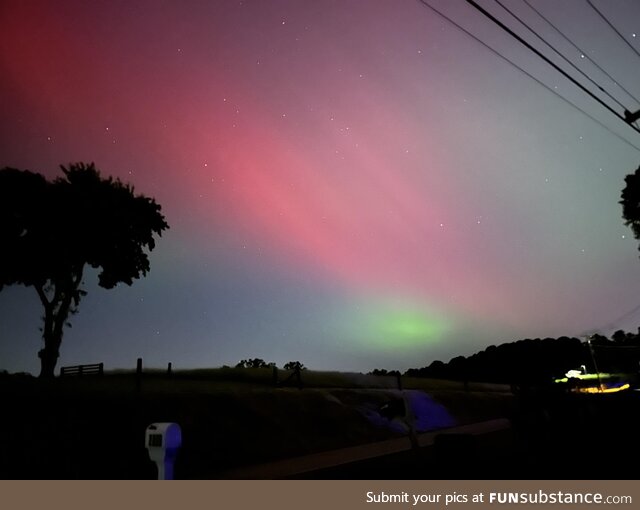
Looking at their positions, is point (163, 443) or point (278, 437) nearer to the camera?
point (163, 443)

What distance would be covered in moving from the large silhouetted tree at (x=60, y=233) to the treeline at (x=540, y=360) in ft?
174

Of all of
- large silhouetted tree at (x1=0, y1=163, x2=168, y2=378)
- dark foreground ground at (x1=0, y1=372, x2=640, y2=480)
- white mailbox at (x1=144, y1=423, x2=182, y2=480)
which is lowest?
dark foreground ground at (x1=0, y1=372, x2=640, y2=480)

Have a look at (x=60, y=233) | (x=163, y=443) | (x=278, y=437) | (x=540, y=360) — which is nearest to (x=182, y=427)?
(x=278, y=437)

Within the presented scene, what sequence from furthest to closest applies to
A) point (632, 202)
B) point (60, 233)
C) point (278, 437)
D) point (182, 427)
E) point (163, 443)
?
point (632, 202), point (60, 233), point (278, 437), point (182, 427), point (163, 443)

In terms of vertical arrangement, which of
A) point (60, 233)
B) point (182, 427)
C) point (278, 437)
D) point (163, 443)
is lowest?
point (278, 437)

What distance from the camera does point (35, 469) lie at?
25.2 ft

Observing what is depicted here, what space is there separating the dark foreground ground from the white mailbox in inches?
130

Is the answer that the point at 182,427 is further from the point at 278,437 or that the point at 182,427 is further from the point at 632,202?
the point at 632,202

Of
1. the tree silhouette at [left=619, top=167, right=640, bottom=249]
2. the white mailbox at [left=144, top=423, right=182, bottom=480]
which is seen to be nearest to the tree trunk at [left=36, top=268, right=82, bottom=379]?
the white mailbox at [left=144, top=423, right=182, bottom=480]

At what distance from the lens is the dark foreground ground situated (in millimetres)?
7867

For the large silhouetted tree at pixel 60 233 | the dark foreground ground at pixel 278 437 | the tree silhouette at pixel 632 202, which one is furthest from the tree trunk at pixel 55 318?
the tree silhouette at pixel 632 202

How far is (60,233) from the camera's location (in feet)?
80.7

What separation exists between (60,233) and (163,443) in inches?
941

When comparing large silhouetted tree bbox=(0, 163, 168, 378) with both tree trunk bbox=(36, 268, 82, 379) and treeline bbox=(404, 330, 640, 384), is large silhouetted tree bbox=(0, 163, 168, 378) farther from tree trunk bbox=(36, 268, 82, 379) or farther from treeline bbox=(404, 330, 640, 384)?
treeline bbox=(404, 330, 640, 384)
